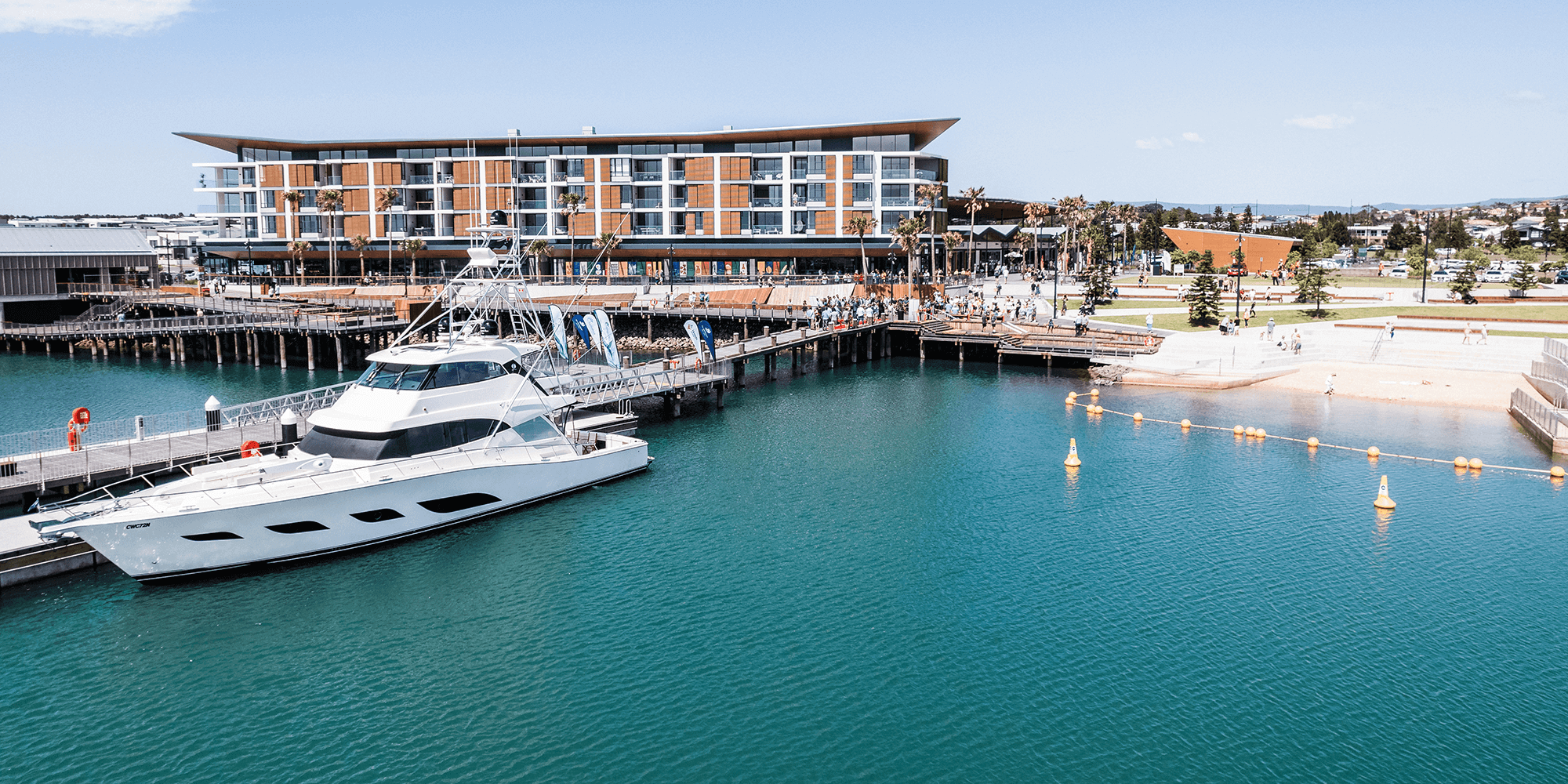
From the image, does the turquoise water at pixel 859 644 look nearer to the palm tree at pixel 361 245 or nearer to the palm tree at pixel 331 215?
the palm tree at pixel 331 215

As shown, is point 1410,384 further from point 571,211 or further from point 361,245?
point 361,245

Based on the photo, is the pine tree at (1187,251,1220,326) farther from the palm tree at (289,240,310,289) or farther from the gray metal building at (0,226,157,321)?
the gray metal building at (0,226,157,321)

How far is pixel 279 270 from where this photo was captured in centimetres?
13338

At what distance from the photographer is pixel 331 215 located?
120 meters

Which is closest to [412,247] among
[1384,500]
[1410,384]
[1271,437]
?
[1271,437]

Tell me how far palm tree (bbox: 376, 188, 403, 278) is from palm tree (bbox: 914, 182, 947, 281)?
61.3m

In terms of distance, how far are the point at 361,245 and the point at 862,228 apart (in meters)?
60.4

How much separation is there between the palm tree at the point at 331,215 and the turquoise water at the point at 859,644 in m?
90.7

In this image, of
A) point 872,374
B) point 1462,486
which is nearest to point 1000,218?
point 872,374

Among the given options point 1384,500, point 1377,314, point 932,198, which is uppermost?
point 932,198

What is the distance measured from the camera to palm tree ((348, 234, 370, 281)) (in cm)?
12231

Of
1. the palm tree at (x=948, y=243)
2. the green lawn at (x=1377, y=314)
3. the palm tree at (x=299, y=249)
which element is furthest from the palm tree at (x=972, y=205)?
the palm tree at (x=299, y=249)

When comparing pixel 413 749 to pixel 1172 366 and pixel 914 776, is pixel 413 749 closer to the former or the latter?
pixel 914 776

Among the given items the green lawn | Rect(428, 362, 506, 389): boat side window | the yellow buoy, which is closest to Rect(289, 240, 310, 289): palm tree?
the green lawn
